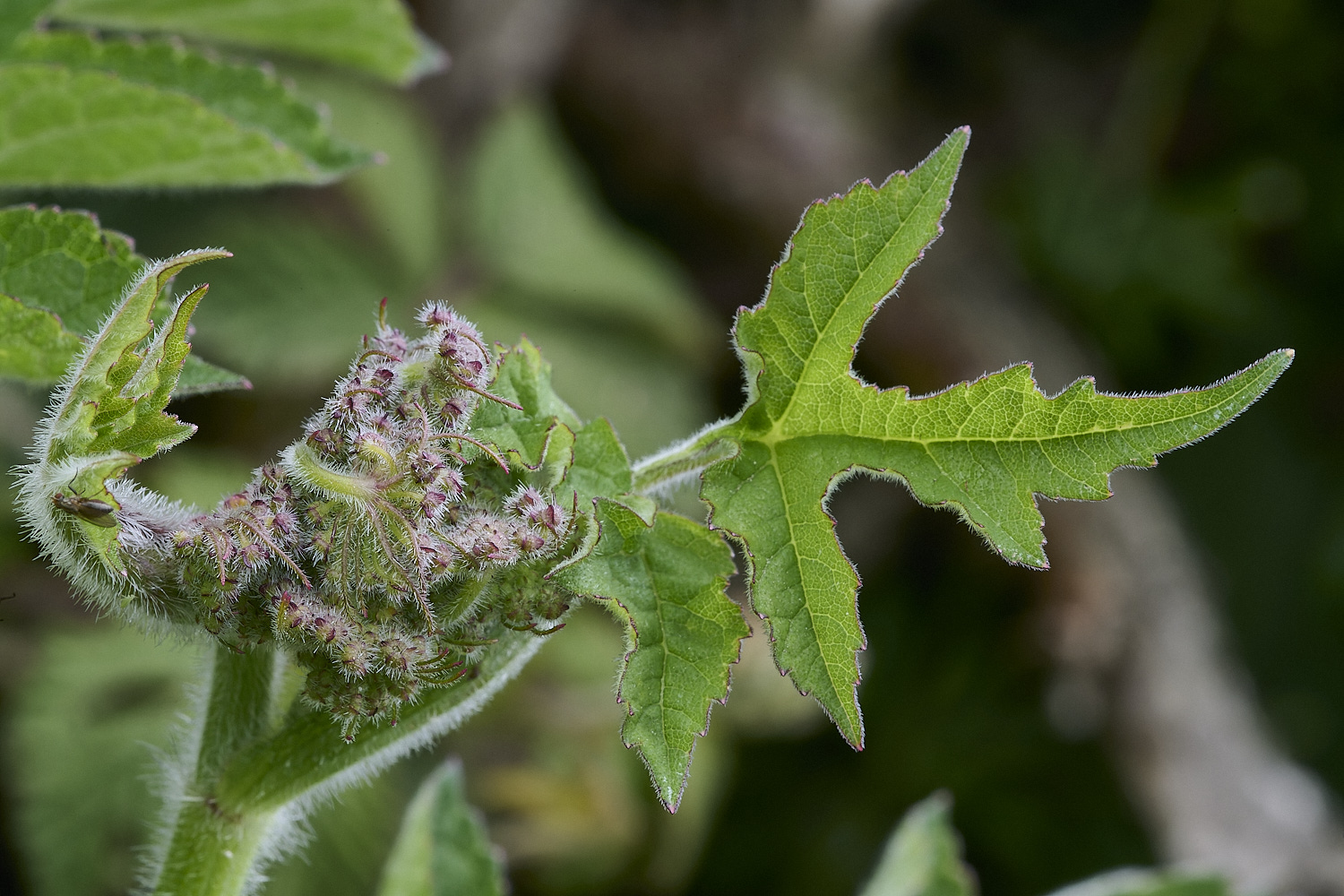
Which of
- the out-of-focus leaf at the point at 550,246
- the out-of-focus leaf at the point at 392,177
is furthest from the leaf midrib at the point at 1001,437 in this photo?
the out-of-focus leaf at the point at 550,246

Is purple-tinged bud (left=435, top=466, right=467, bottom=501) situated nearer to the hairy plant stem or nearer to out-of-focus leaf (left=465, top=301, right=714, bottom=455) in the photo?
the hairy plant stem

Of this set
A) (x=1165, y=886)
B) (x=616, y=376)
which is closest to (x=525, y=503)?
(x=1165, y=886)

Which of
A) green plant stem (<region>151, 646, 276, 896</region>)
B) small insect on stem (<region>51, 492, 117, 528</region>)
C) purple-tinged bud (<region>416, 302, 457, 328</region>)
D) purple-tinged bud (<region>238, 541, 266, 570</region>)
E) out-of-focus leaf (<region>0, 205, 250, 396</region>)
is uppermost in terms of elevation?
out-of-focus leaf (<region>0, 205, 250, 396</region>)

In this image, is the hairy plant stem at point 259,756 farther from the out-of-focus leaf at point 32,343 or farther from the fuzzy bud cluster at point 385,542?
the out-of-focus leaf at point 32,343

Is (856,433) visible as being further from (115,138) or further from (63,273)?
(115,138)

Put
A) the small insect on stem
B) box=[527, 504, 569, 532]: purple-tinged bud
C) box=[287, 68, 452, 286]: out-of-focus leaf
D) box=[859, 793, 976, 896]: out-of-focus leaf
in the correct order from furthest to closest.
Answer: box=[287, 68, 452, 286]: out-of-focus leaf
box=[859, 793, 976, 896]: out-of-focus leaf
box=[527, 504, 569, 532]: purple-tinged bud
the small insect on stem

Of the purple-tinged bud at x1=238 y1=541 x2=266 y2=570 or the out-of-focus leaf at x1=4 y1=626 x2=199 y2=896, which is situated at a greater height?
the out-of-focus leaf at x1=4 y1=626 x2=199 y2=896

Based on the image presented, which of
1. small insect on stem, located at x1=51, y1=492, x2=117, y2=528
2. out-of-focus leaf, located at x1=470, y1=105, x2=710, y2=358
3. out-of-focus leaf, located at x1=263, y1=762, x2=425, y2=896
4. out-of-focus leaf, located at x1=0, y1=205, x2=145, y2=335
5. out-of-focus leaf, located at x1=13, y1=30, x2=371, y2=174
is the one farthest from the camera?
out-of-focus leaf, located at x1=470, y1=105, x2=710, y2=358

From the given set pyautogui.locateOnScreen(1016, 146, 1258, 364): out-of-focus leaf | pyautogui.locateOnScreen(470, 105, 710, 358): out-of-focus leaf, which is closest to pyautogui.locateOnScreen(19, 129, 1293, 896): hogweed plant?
pyautogui.locateOnScreen(470, 105, 710, 358): out-of-focus leaf
